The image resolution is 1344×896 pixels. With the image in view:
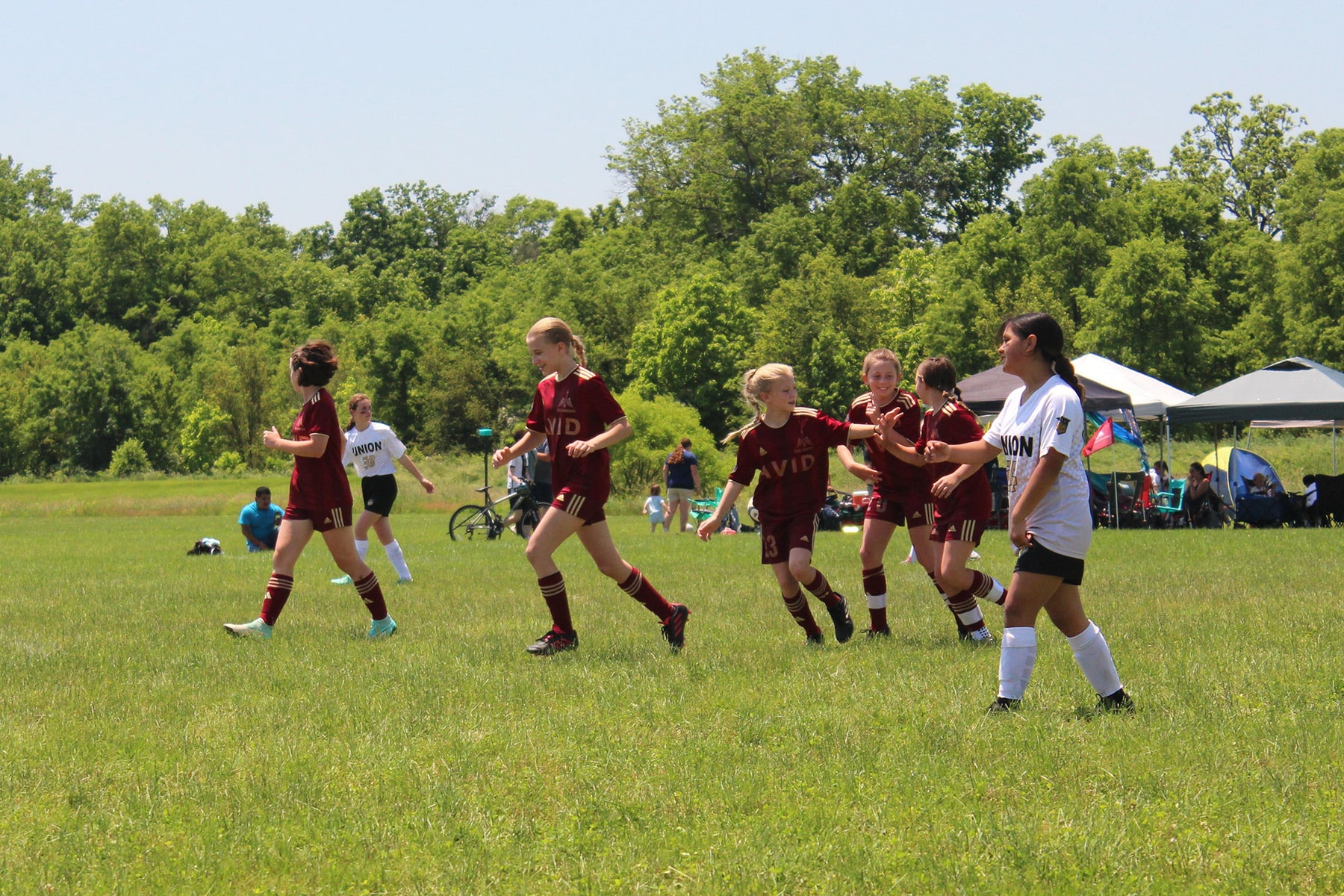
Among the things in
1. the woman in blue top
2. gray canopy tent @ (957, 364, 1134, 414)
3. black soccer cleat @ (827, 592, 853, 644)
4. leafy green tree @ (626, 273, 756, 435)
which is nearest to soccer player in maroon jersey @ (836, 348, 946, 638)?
black soccer cleat @ (827, 592, 853, 644)

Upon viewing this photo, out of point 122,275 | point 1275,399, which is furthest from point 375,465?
point 122,275

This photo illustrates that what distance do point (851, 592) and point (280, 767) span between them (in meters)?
7.86

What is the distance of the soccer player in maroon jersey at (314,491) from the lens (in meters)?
9.02

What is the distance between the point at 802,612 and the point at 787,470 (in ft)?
2.96

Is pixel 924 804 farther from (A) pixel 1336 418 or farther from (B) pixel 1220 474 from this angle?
(B) pixel 1220 474

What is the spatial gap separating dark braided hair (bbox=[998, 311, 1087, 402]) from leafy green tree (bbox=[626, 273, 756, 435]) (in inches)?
2241

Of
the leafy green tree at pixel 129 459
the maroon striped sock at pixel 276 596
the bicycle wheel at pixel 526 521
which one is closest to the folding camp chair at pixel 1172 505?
the bicycle wheel at pixel 526 521

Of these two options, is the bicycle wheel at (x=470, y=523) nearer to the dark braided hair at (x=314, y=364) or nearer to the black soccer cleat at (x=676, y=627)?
the dark braided hair at (x=314, y=364)

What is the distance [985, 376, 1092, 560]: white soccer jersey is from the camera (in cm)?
571

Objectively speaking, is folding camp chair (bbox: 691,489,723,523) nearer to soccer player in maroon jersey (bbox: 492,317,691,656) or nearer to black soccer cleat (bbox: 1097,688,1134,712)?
soccer player in maroon jersey (bbox: 492,317,691,656)

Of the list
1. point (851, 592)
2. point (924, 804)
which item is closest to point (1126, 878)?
point (924, 804)

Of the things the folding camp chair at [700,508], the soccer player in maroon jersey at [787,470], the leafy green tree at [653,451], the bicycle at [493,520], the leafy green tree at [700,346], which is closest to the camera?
the soccer player in maroon jersey at [787,470]

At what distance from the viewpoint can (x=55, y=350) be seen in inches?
3386

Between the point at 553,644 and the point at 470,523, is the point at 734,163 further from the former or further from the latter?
the point at 553,644
